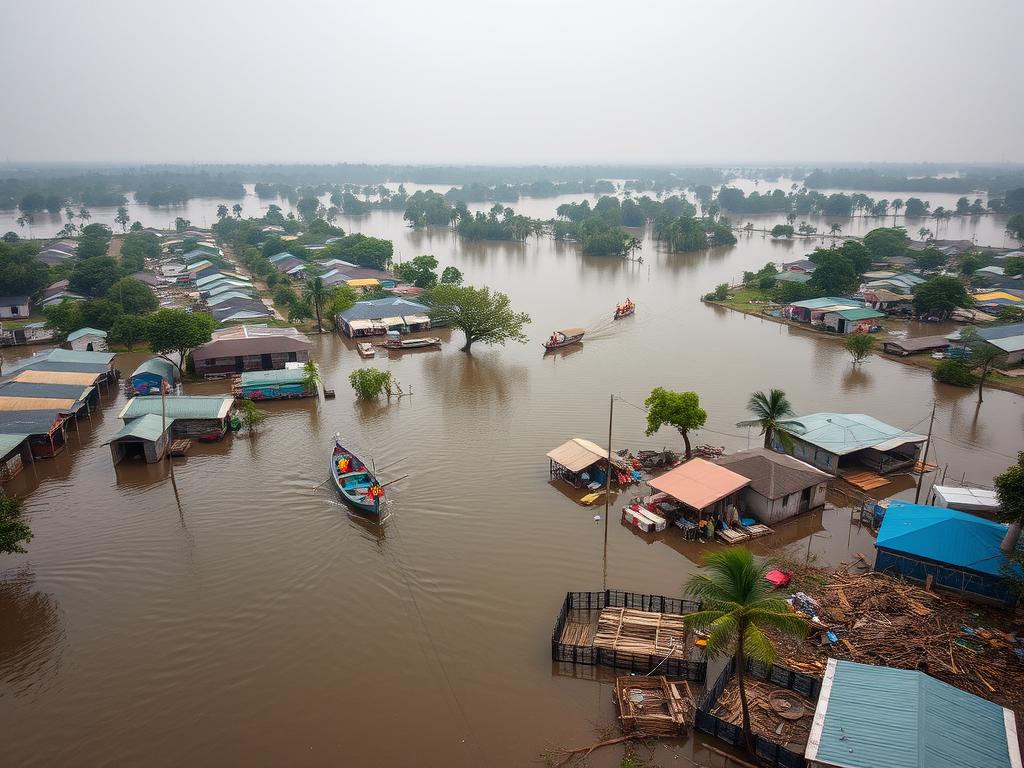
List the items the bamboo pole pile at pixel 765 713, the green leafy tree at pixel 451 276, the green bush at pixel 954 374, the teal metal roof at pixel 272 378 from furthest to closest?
1. the green leafy tree at pixel 451 276
2. the green bush at pixel 954 374
3. the teal metal roof at pixel 272 378
4. the bamboo pole pile at pixel 765 713

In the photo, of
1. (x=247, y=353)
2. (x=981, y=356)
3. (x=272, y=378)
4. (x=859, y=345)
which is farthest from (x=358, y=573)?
(x=981, y=356)

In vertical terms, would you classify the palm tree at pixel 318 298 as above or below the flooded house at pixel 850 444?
above

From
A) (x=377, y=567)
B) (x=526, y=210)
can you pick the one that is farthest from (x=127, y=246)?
(x=526, y=210)

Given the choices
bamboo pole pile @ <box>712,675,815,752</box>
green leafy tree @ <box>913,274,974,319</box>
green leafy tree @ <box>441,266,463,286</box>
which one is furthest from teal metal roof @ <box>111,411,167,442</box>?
green leafy tree @ <box>913,274,974,319</box>

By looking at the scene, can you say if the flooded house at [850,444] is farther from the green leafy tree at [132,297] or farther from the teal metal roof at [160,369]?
the green leafy tree at [132,297]

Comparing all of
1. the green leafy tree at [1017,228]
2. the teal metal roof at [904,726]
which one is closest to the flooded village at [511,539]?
the teal metal roof at [904,726]

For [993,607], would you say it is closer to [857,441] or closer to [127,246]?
[857,441]

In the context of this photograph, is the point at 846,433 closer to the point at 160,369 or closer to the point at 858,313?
the point at 858,313

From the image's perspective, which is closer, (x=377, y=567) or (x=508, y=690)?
(x=508, y=690)
